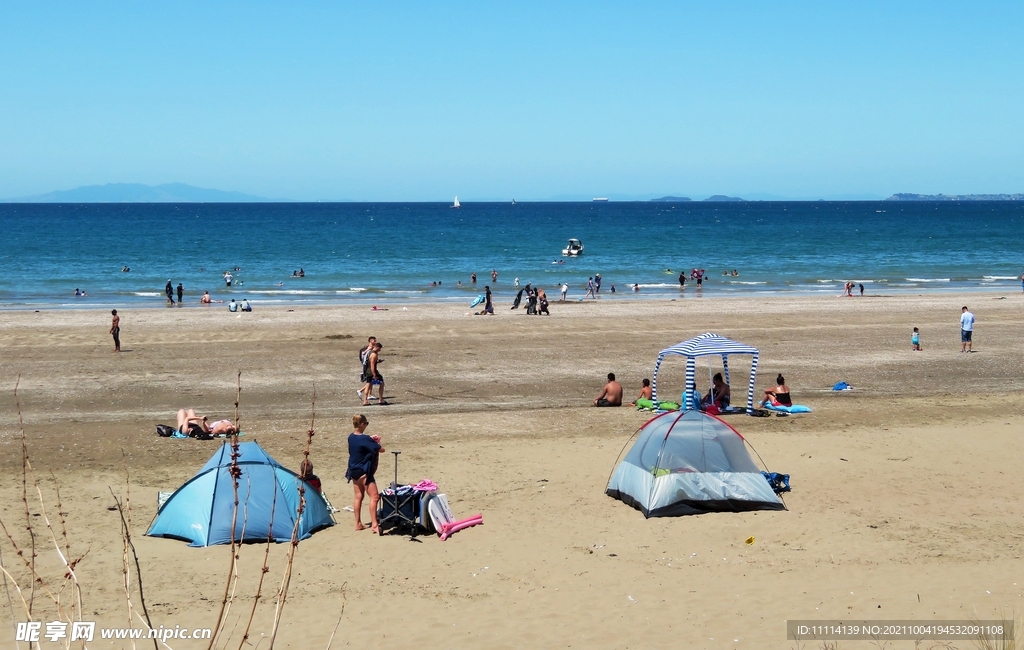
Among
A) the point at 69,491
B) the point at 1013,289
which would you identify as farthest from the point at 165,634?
the point at 1013,289

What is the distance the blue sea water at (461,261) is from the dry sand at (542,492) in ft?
77.3

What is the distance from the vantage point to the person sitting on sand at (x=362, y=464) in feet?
35.0

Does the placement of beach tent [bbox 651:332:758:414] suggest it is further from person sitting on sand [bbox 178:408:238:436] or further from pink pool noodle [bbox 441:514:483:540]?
person sitting on sand [bbox 178:408:238:436]

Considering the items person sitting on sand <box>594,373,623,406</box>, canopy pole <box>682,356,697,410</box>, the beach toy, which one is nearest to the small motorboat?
person sitting on sand <box>594,373,623,406</box>

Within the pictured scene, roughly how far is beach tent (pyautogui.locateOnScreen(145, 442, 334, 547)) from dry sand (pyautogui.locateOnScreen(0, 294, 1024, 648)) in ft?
0.73

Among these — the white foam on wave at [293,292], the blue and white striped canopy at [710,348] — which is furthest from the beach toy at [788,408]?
the white foam on wave at [293,292]

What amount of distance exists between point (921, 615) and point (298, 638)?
5.55m

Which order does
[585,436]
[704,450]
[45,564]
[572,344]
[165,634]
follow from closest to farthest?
[165,634] < [45,564] < [704,450] < [585,436] < [572,344]

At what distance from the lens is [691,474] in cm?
1175

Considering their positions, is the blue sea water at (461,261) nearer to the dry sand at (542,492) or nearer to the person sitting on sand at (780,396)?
the dry sand at (542,492)

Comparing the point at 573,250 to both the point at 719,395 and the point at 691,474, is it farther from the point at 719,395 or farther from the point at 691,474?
the point at 691,474

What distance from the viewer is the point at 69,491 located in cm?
1264

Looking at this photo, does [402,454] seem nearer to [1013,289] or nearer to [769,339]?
[769,339]

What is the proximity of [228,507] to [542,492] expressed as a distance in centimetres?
405
